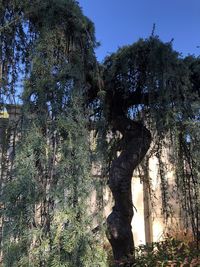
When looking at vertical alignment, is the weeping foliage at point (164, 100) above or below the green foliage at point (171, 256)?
above

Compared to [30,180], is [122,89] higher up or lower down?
higher up

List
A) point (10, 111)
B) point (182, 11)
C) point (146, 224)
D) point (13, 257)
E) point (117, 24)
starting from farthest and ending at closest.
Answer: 1. point (146, 224)
2. point (182, 11)
3. point (117, 24)
4. point (10, 111)
5. point (13, 257)

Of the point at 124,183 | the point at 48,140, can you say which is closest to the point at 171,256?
the point at 124,183

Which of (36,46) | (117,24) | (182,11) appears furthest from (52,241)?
(182,11)

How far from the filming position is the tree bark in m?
2.93

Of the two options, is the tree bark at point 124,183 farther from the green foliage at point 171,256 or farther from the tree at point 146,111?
the green foliage at point 171,256

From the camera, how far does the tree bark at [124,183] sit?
2.93 metres

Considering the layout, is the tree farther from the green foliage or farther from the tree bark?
the green foliage

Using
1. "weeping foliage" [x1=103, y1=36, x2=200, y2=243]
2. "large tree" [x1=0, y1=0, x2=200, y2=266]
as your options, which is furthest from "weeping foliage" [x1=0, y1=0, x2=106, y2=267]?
"weeping foliage" [x1=103, y1=36, x2=200, y2=243]

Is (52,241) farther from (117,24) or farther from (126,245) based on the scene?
(117,24)

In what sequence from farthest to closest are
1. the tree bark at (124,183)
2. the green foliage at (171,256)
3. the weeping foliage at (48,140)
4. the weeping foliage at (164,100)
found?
the tree bark at (124,183) < the green foliage at (171,256) < the weeping foliage at (164,100) < the weeping foliage at (48,140)

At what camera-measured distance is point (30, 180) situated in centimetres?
152

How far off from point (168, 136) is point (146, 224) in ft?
13.7

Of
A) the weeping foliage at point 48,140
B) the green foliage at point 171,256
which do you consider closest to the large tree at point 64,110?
the weeping foliage at point 48,140
